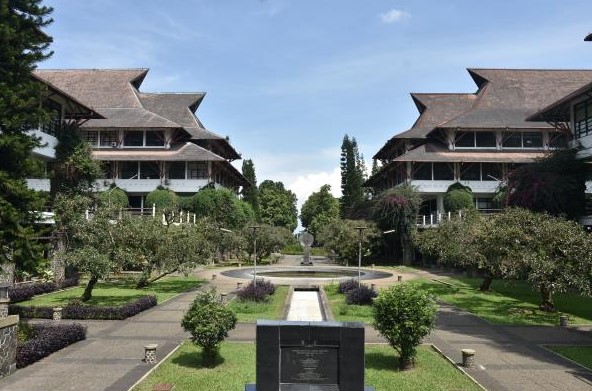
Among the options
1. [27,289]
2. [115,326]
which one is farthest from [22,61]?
[27,289]

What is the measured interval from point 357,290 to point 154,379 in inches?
485

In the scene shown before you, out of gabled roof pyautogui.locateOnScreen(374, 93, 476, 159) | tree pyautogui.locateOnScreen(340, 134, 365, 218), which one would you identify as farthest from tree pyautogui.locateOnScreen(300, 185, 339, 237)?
gabled roof pyautogui.locateOnScreen(374, 93, 476, 159)

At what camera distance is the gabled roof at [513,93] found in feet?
159

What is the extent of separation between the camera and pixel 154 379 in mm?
11000

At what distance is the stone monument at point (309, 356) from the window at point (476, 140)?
43647mm

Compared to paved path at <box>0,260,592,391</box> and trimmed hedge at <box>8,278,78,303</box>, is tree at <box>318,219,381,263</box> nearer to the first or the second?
trimmed hedge at <box>8,278,78,303</box>

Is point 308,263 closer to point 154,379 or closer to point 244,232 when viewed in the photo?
point 244,232

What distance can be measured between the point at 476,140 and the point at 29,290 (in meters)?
41.3

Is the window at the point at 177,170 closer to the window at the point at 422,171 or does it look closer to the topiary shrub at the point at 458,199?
the window at the point at 422,171

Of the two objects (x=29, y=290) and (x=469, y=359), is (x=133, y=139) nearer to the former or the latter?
(x=29, y=290)

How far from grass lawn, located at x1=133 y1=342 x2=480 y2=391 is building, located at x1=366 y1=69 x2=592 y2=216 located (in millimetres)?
35968

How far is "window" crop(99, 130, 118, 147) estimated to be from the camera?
165ft

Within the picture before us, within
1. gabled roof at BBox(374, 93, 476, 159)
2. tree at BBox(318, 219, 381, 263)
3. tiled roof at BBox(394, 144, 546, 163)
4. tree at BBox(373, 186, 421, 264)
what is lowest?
tree at BBox(318, 219, 381, 263)

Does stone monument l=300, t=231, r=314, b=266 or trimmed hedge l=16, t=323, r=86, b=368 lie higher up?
stone monument l=300, t=231, r=314, b=266
